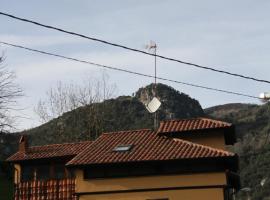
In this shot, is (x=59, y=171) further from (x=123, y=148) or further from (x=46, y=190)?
(x=123, y=148)

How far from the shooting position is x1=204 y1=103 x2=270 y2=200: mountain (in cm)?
11900

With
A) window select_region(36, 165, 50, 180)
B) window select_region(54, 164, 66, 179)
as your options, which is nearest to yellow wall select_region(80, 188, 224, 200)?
window select_region(54, 164, 66, 179)

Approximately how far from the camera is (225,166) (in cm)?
2297

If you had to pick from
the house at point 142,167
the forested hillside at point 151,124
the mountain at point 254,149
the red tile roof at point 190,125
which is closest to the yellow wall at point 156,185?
the house at point 142,167

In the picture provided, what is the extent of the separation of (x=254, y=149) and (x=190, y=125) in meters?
101

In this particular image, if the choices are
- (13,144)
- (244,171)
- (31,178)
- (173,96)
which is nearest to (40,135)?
(13,144)

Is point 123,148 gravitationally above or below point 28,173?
above

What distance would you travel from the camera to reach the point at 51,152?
27.0 meters

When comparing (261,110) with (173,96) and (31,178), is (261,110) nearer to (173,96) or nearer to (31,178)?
(173,96)

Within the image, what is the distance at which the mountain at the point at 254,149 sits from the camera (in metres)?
119

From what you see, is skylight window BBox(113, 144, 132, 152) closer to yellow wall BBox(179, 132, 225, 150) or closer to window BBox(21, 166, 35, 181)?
yellow wall BBox(179, 132, 225, 150)

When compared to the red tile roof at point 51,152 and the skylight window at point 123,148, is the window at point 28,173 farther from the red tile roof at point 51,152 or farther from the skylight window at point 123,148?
the skylight window at point 123,148

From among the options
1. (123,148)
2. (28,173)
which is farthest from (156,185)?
(28,173)

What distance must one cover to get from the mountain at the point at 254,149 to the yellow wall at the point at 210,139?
92.5 meters
